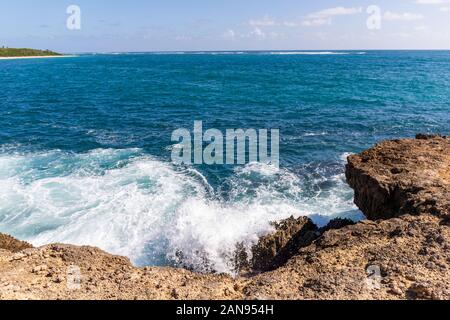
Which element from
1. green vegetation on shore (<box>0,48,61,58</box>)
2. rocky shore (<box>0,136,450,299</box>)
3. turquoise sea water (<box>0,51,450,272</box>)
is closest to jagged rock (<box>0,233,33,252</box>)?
rocky shore (<box>0,136,450,299</box>)

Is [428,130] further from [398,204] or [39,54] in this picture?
[39,54]

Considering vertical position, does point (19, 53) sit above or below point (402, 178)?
above

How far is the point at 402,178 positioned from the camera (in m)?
12.7

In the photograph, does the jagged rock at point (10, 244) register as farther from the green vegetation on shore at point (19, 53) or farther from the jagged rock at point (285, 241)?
the green vegetation on shore at point (19, 53)

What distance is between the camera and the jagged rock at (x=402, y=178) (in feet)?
36.7

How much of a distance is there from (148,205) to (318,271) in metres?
11.7

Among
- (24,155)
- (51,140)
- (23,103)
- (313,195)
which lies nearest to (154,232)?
(313,195)

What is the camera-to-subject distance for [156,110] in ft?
130

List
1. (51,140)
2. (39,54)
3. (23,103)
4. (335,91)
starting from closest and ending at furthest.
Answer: (51,140) → (23,103) → (335,91) → (39,54)

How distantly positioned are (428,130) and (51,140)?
3228cm

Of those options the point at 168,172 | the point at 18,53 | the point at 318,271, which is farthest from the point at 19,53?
the point at 318,271

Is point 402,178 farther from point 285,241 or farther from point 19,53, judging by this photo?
point 19,53

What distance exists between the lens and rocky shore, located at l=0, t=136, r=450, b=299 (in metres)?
7.87

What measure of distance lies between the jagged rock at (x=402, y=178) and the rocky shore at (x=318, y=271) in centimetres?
6
